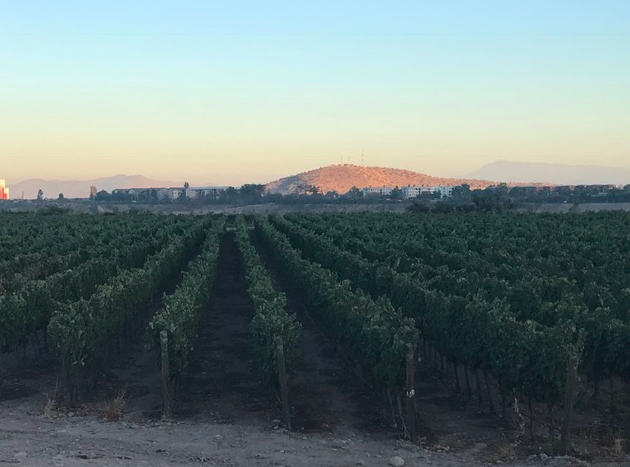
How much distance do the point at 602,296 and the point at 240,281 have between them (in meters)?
21.2

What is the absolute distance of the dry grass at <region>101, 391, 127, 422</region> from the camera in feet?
47.5

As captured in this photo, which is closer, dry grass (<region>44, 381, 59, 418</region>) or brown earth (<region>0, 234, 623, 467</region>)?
brown earth (<region>0, 234, 623, 467</region>)

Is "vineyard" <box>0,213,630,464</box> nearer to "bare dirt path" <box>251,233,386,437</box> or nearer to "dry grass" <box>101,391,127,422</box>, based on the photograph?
"bare dirt path" <box>251,233,386,437</box>

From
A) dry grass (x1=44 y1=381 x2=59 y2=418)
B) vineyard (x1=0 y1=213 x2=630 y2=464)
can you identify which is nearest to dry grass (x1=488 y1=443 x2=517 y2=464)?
vineyard (x1=0 y1=213 x2=630 y2=464)

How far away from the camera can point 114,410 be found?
14.6 metres

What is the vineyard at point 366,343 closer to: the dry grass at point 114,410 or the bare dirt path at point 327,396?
the bare dirt path at point 327,396

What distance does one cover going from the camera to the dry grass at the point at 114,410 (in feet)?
47.5

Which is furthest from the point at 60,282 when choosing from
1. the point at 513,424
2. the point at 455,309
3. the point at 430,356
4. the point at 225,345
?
the point at 513,424

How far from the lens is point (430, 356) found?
20031 millimetres

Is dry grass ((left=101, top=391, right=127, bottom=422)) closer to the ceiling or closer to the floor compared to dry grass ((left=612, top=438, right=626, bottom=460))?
closer to the ceiling

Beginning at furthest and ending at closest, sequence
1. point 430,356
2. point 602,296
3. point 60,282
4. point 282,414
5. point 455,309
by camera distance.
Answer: point 60,282, point 430,356, point 602,296, point 455,309, point 282,414

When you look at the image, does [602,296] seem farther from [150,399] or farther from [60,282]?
[60,282]

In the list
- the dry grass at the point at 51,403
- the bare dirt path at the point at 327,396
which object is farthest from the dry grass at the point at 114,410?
the bare dirt path at the point at 327,396

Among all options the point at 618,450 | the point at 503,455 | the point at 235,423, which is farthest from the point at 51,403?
the point at 618,450
